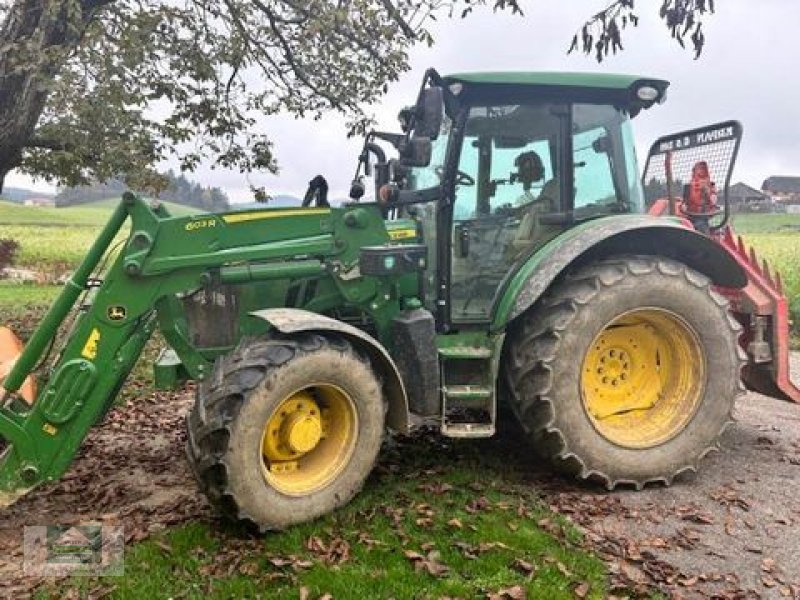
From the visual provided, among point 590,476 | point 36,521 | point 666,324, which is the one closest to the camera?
point 36,521

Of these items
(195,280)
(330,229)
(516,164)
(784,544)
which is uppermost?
(516,164)

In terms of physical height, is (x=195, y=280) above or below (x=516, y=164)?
below

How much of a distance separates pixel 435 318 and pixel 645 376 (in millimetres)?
1460

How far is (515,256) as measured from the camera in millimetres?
4953

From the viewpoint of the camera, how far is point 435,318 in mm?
4898

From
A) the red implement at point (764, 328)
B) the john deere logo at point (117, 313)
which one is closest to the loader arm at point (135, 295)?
the john deere logo at point (117, 313)

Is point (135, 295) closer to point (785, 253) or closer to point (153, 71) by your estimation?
point (153, 71)

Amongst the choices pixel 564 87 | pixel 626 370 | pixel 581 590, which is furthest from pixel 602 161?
pixel 581 590

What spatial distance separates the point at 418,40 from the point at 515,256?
4106 mm

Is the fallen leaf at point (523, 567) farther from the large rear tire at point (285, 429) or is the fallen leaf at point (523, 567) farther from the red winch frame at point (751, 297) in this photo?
the red winch frame at point (751, 297)

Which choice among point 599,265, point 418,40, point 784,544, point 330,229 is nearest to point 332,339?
point 330,229

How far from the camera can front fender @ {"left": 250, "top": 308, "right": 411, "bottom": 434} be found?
393 centimetres

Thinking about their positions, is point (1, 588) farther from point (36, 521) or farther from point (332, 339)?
point (332, 339)

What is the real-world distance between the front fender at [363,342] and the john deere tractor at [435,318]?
0.02 meters
